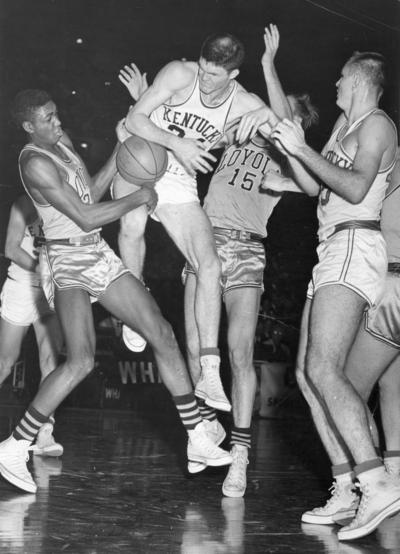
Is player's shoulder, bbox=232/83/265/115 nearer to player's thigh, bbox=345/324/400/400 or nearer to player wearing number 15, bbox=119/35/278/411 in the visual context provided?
player wearing number 15, bbox=119/35/278/411

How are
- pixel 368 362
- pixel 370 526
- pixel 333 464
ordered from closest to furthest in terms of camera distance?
pixel 370 526
pixel 333 464
pixel 368 362

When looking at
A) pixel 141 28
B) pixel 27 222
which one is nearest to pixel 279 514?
pixel 27 222

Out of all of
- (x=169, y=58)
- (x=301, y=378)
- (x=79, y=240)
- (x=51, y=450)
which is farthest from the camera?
(x=169, y=58)

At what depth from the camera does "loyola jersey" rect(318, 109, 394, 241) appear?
3.90 metres

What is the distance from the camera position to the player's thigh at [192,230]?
4730 mm

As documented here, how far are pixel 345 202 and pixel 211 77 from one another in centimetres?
115

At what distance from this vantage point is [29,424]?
438cm

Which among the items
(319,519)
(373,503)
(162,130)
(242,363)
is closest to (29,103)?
(162,130)

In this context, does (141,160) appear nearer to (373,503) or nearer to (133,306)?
(133,306)

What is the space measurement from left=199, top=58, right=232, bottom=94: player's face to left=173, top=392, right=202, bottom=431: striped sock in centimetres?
163

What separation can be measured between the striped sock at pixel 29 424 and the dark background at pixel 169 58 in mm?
5412

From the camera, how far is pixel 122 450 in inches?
234

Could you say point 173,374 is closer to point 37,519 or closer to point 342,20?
point 37,519

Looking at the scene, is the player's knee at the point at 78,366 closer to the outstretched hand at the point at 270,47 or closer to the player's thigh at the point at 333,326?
the player's thigh at the point at 333,326
